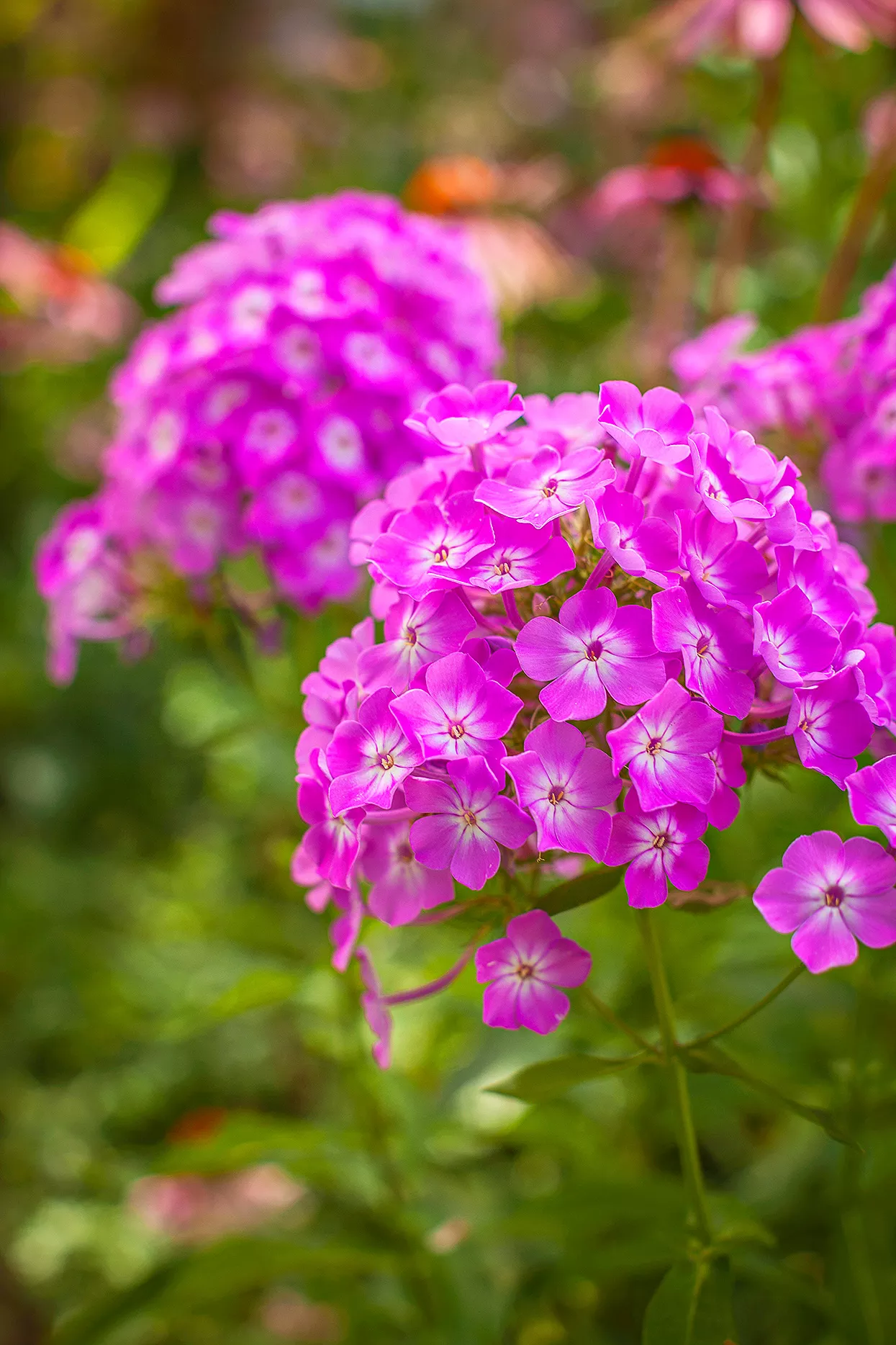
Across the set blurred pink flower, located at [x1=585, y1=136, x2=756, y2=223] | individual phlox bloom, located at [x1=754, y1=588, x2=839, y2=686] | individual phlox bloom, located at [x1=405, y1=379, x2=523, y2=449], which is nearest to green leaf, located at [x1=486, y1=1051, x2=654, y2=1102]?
individual phlox bloom, located at [x1=754, y1=588, x2=839, y2=686]

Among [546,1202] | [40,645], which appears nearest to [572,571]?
[546,1202]

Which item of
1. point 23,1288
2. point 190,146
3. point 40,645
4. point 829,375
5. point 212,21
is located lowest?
point 23,1288

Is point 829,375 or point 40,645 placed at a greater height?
point 40,645

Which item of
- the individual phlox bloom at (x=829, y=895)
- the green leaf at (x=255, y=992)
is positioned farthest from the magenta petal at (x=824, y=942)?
the green leaf at (x=255, y=992)

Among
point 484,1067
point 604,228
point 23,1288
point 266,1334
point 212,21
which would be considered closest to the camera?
point 484,1067

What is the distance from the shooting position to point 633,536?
0.53 metres

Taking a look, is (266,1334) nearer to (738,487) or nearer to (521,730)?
(521,730)

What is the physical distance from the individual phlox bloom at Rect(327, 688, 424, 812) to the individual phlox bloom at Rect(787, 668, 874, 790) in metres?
0.19

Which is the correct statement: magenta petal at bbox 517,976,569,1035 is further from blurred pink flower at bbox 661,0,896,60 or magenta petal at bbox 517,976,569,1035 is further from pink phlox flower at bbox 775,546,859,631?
blurred pink flower at bbox 661,0,896,60

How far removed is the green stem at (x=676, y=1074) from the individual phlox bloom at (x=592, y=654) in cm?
12

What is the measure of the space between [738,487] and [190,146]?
373 centimetres

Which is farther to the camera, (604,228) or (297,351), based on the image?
(604,228)

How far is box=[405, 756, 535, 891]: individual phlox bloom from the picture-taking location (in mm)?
497

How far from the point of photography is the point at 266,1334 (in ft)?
4.16
